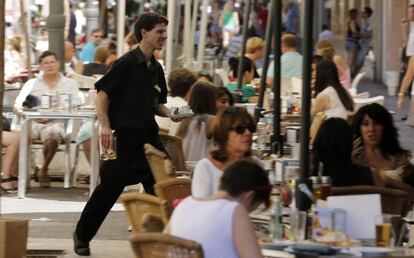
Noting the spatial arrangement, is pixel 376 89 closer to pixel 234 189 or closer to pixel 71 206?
pixel 71 206

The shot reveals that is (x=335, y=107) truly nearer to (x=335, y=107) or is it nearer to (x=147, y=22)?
(x=335, y=107)

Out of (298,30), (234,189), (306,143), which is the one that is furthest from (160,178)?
(298,30)

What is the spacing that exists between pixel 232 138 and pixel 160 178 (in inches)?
61.1

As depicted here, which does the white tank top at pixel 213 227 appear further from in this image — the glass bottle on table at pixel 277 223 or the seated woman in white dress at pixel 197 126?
the seated woman in white dress at pixel 197 126

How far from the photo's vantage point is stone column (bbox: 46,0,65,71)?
61.8 feet

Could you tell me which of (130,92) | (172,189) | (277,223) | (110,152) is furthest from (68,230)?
(277,223)

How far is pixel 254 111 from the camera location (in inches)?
593

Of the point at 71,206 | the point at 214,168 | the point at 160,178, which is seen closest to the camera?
the point at 214,168

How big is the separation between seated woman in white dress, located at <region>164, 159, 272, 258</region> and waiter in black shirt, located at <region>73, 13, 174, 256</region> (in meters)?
3.93

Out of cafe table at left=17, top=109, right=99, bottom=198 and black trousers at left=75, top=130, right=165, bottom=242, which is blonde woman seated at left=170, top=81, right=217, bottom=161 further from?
cafe table at left=17, top=109, right=99, bottom=198

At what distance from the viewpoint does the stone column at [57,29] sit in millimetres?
18844

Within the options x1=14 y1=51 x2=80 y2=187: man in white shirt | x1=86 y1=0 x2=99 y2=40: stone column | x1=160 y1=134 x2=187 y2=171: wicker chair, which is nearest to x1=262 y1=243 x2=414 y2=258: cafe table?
x1=160 y1=134 x2=187 y2=171: wicker chair

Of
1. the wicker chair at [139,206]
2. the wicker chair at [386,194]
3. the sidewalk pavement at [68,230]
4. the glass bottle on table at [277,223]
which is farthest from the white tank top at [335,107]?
the wicker chair at [139,206]

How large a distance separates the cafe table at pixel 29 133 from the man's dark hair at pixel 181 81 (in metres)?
0.97
